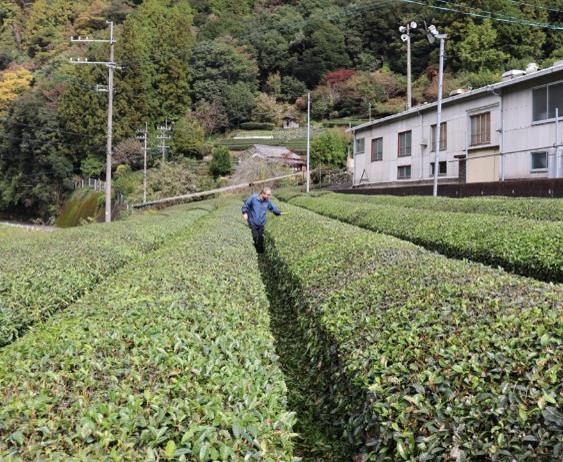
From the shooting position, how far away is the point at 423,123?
1094 inches

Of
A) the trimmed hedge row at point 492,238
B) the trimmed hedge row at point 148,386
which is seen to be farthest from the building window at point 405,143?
the trimmed hedge row at point 148,386

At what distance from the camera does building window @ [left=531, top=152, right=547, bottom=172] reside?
19.3 meters

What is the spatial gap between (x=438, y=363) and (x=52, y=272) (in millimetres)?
5531

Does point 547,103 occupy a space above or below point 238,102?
below

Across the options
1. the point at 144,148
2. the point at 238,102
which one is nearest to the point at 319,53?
the point at 238,102

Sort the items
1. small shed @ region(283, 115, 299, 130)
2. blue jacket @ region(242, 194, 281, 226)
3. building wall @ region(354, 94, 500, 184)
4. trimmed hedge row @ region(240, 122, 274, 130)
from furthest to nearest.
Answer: small shed @ region(283, 115, 299, 130) → trimmed hedge row @ region(240, 122, 274, 130) → building wall @ region(354, 94, 500, 184) → blue jacket @ region(242, 194, 281, 226)

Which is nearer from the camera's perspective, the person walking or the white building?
the person walking

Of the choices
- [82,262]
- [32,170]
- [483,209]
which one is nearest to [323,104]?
[32,170]

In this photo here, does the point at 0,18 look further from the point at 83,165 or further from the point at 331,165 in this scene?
the point at 331,165

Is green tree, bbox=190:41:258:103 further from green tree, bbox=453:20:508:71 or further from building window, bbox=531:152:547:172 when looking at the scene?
building window, bbox=531:152:547:172

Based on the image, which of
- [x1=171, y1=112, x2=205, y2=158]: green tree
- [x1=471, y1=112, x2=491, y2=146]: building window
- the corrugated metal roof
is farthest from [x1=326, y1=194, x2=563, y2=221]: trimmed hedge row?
[x1=171, y1=112, x2=205, y2=158]: green tree

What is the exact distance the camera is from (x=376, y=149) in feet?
109

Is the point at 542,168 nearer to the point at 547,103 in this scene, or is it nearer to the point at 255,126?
the point at 547,103

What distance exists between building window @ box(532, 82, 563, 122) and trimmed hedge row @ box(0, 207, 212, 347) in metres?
15.1
